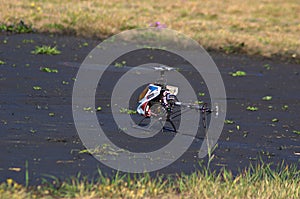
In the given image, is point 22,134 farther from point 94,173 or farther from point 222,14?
point 222,14

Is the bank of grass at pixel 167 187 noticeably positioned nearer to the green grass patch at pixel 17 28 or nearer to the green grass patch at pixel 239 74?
the green grass patch at pixel 239 74

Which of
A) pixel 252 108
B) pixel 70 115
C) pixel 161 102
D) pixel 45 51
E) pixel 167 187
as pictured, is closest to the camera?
pixel 167 187

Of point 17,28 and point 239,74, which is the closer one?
point 239,74

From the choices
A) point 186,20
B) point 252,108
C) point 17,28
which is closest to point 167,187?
point 252,108

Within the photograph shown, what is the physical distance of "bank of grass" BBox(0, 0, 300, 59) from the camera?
19031 mm

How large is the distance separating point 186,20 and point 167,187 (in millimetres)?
14052

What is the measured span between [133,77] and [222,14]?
924 cm

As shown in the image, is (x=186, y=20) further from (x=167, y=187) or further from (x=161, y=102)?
(x=167, y=187)

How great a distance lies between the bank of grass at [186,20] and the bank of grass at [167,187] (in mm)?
10457

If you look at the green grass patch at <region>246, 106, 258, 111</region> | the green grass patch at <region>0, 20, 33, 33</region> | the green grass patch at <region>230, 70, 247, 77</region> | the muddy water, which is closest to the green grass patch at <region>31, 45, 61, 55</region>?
the muddy water

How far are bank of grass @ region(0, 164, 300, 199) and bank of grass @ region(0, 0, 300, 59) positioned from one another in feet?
34.3

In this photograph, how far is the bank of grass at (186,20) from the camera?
19031mm

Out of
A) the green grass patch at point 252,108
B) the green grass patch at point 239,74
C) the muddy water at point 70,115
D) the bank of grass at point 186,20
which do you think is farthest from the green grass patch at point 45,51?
the green grass patch at point 252,108

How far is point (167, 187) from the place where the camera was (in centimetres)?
814
